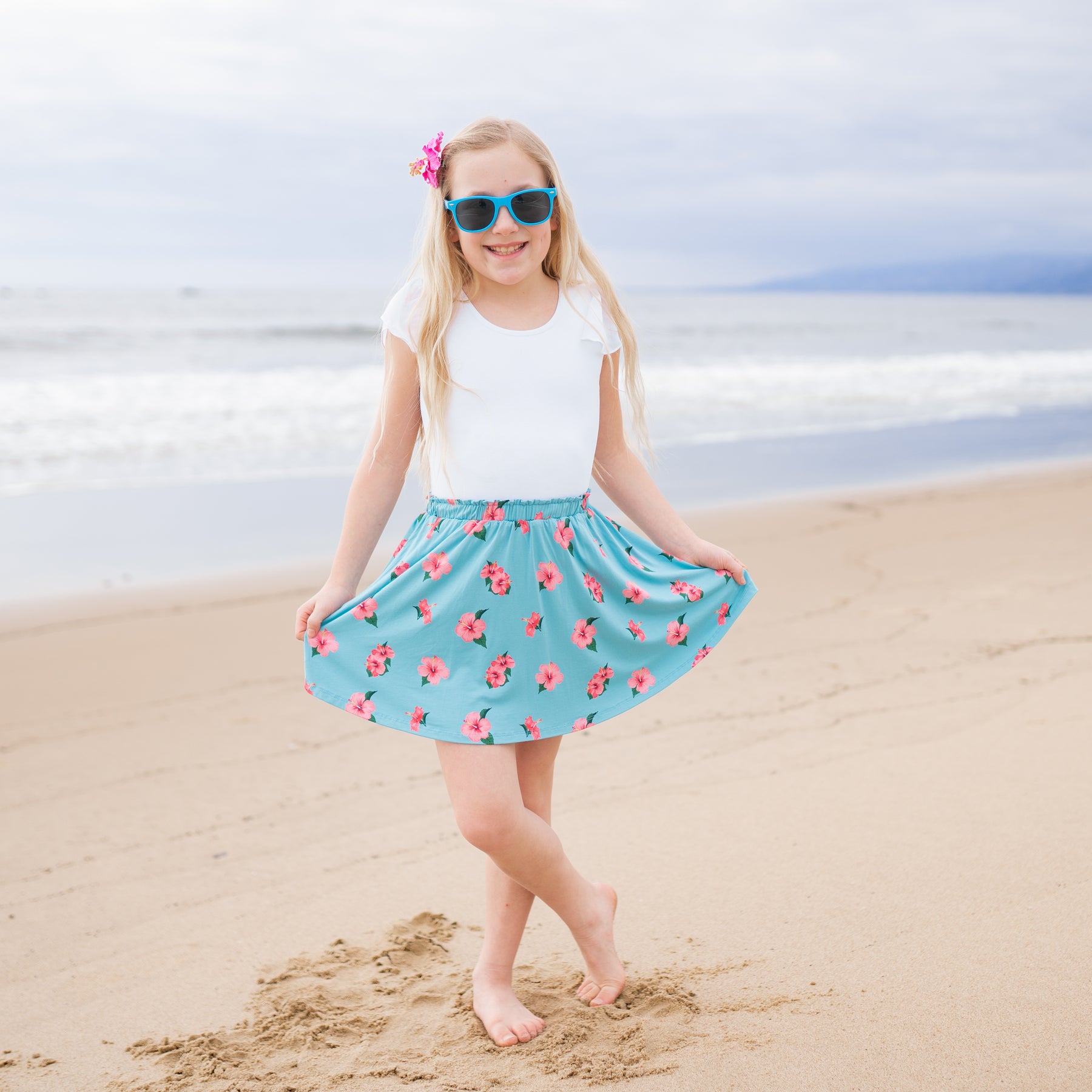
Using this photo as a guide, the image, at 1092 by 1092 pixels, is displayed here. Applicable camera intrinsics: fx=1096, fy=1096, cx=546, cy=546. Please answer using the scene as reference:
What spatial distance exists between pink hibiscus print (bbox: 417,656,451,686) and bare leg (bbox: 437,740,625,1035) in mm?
128

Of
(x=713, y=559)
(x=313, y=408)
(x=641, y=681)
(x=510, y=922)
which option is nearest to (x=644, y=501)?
(x=713, y=559)

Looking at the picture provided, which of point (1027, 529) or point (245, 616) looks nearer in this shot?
point (245, 616)

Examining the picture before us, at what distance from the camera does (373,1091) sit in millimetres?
2059

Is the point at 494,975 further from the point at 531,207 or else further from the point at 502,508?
the point at 531,207

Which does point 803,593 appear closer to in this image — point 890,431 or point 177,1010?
point 177,1010

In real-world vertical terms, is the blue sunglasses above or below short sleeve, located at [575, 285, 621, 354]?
above

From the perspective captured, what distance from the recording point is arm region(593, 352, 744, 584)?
7.93 ft

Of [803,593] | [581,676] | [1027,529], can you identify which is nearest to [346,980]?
[581,676]

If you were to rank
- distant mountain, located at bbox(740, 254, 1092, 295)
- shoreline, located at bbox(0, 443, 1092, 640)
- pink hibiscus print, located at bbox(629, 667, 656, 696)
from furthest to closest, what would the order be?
distant mountain, located at bbox(740, 254, 1092, 295) < shoreline, located at bbox(0, 443, 1092, 640) < pink hibiscus print, located at bbox(629, 667, 656, 696)

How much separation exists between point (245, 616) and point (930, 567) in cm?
361

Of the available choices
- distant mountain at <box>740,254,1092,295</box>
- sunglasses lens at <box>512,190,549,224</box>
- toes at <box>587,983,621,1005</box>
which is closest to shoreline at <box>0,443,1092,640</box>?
toes at <box>587,983,621,1005</box>

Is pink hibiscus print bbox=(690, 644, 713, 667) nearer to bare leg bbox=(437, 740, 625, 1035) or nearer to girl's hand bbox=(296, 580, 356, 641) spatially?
bare leg bbox=(437, 740, 625, 1035)

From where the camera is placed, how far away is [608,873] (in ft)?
9.64

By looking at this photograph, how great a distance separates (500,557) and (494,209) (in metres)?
0.67
